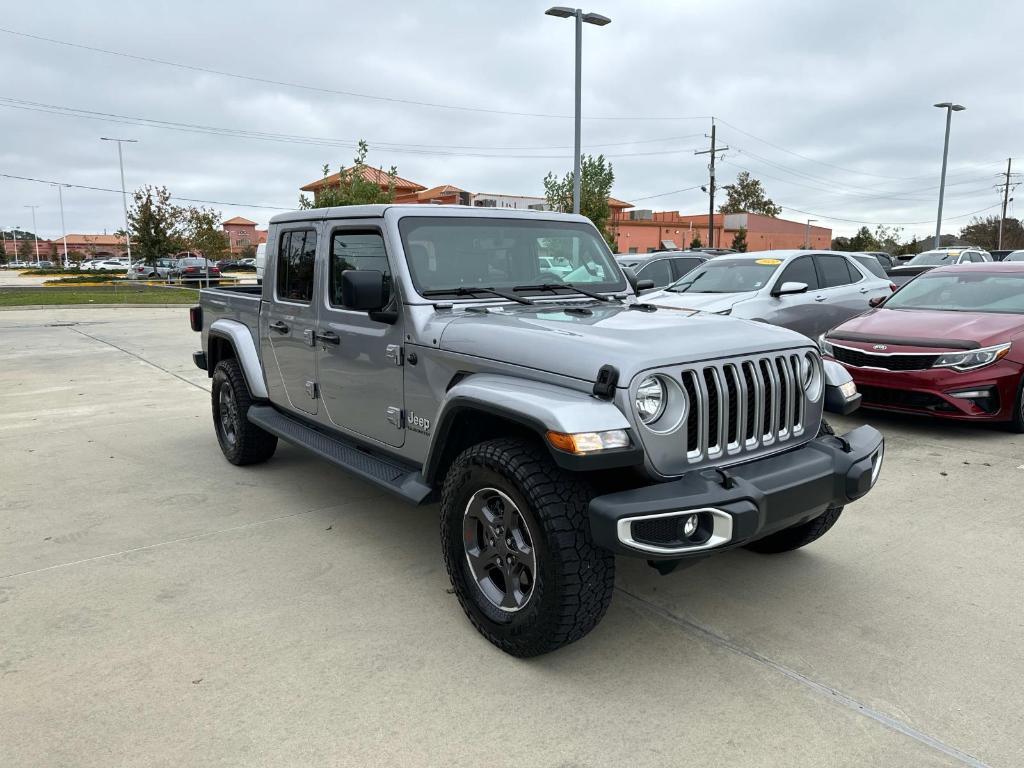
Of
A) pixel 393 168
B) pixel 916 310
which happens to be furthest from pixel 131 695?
pixel 393 168

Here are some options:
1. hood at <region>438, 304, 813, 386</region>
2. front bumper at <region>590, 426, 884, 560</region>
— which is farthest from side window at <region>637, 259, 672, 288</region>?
front bumper at <region>590, 426, 884, 560</region>

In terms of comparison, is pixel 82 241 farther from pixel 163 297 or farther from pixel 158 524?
pixel 158 524

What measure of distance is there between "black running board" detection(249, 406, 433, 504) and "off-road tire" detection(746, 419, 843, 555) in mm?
1810

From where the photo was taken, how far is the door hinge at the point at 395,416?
12.3 ft

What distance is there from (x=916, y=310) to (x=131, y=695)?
291 inches

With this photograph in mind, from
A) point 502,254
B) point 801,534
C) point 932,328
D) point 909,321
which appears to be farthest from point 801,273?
point 502,254

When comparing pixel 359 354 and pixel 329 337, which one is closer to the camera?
pixel 359 354

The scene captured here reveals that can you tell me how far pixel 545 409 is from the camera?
2.71 m

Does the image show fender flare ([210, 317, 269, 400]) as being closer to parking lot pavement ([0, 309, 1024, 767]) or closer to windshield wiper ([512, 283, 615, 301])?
parking lot pavement ([0, 309, 1024, 767])

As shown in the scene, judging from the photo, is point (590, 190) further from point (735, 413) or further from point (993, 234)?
point (993, 234)

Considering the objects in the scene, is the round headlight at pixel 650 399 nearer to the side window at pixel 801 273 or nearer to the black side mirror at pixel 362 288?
the black side mirror at pixel 362 288

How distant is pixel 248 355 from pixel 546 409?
3.28 m

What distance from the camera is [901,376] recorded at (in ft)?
21.4

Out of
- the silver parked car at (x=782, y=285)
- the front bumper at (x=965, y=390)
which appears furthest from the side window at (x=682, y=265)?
the front bumper at (x=965, y=390)
